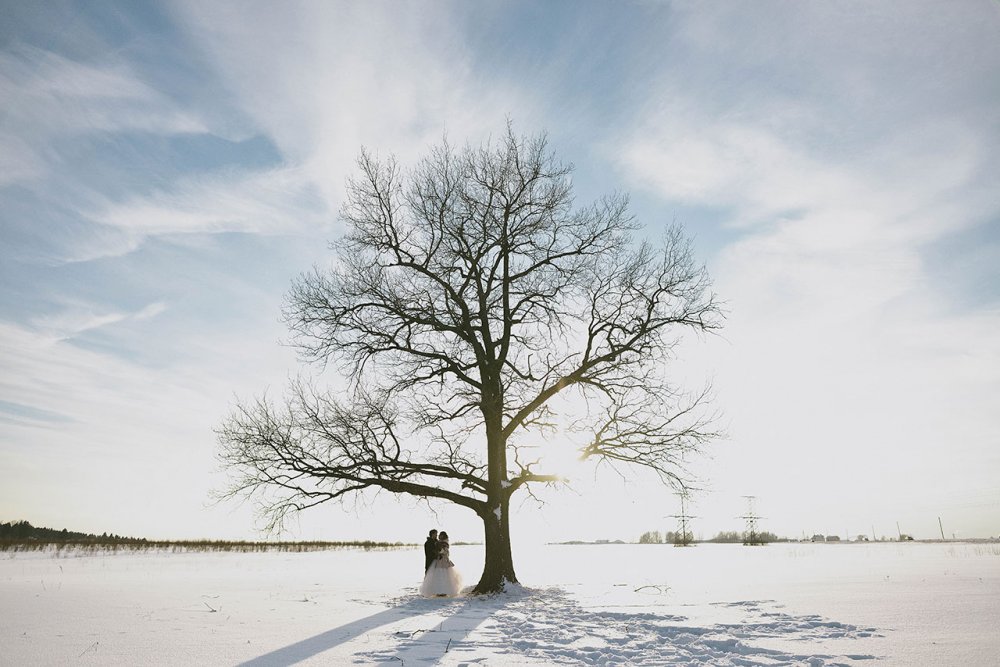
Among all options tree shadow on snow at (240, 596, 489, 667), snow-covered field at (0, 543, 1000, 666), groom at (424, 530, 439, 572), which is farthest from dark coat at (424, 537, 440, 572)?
snow-covered field at (0, 543, 1000, 666)

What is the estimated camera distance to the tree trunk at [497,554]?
47.7ft

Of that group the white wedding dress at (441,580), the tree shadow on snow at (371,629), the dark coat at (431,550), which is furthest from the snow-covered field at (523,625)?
the dark coat at (431,550)

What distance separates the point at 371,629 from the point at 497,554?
683cm

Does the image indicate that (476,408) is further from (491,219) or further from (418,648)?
(418,648)

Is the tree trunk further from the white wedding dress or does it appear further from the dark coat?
the dark coat

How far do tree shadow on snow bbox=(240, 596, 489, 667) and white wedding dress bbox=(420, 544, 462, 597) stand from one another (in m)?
0.39

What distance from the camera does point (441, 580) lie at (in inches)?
568

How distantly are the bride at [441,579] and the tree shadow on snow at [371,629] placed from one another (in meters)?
0.39

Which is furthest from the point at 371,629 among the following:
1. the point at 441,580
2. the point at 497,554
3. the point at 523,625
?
the point at 497,554

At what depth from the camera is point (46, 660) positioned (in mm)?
5938

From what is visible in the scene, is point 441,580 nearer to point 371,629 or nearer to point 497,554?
point 497,554

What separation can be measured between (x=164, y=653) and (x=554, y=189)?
1328 centimetres

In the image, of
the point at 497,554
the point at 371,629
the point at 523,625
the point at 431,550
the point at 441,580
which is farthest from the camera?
the point at 431,550

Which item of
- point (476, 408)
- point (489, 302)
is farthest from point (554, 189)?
point (476, 408)
